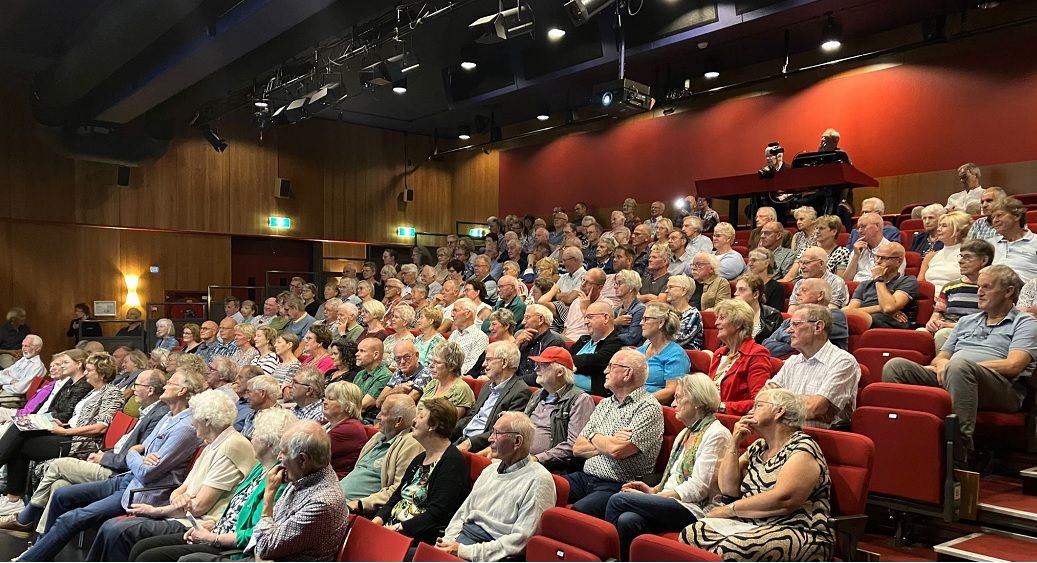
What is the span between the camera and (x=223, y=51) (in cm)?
689

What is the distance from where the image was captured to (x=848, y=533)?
7.63ft

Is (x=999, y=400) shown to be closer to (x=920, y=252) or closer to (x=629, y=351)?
(x=629, y=351)

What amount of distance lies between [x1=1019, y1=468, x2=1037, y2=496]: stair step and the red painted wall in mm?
4960

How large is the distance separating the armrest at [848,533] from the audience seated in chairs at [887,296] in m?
1.80

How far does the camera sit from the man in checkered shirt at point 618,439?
2.75 metres

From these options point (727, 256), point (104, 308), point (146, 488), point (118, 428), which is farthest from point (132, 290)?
point (727, 256)

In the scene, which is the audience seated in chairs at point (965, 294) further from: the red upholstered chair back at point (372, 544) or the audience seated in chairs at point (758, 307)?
the red upholstered chair back at point (372, 544)

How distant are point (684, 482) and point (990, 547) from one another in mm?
1047

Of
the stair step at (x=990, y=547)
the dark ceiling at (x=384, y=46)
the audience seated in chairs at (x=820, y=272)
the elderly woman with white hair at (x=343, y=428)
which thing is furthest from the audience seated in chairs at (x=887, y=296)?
the dark ceiling at (x=384, y=46)

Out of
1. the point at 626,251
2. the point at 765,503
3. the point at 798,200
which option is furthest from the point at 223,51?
the point at 765,503

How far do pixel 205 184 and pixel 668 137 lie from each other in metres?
6.38

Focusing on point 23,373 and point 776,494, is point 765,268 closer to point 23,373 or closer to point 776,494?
point 776,494

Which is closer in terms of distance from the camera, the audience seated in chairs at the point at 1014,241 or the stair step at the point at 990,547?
the stair step at the point at 990,547

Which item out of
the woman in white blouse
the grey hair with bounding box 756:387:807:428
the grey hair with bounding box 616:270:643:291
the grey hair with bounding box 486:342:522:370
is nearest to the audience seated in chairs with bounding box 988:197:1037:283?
the woman in white blouse
